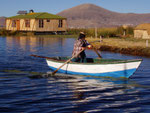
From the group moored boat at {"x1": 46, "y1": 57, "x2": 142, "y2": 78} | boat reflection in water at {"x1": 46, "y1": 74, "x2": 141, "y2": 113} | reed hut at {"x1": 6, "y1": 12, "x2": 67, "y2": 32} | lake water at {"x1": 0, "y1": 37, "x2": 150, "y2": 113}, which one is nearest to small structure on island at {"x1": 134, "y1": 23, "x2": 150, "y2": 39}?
reed hut at {"x1": 6, "y1": 12, "x2": 67, "y2": 32}

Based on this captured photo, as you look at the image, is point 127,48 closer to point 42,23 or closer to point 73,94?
point 73,94

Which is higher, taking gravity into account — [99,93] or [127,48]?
[127,48]

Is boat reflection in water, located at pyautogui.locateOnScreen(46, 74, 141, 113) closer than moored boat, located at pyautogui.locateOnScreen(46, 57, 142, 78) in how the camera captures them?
Yes

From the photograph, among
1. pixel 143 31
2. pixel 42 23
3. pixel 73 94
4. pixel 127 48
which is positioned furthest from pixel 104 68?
pixel 42 23

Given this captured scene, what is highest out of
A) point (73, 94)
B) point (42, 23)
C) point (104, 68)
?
point (42, 23)

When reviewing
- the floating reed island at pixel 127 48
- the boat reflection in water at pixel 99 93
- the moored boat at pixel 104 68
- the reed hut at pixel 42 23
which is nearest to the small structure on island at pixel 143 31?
the floating reed island at pixel 127 48

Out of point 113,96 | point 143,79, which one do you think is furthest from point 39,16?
point 113,96

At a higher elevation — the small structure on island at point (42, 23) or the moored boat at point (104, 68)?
the small structure on island at point (42, 23)

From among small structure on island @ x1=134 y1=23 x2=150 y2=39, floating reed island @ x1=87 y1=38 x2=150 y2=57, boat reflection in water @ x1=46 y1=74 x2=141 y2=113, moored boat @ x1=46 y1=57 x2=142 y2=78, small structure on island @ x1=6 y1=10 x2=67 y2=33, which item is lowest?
boat reflection in water @ x1=46 y1=74 x2=141 y2=113

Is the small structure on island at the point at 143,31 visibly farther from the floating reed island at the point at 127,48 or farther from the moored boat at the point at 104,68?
the moored boat at the point at 104,68

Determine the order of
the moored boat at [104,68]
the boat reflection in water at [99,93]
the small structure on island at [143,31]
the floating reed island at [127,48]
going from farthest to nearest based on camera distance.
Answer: the small structure on island at [143,31]
the floating reed island at [127,48]
the moored boat at [104,68]
the boat reflection in water at [99,93]

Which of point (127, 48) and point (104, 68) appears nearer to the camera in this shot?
point (104, 68)

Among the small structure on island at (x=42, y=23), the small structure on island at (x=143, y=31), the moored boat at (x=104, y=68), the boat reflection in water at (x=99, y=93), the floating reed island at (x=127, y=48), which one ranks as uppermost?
the small structure on island at (x=42, y=23)

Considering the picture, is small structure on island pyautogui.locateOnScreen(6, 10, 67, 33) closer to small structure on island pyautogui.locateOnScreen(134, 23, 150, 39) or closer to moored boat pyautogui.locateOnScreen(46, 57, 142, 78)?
small structure on island pyautogui.locateOnScreen(134, 23, 150, 39)
